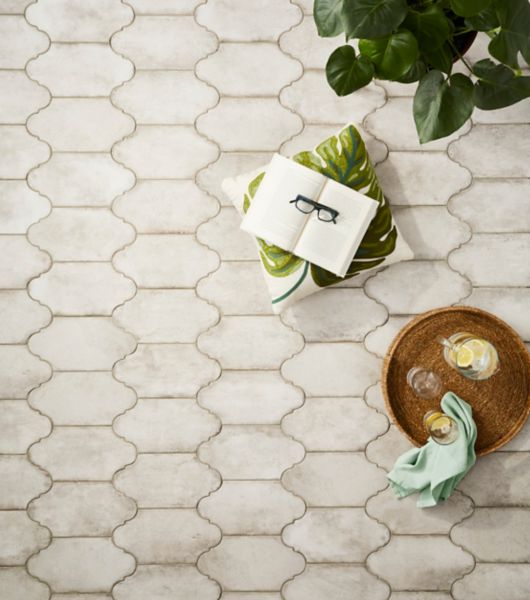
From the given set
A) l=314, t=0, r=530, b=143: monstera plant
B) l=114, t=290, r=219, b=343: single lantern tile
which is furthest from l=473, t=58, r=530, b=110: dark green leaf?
l=114, t=290, r=219, b=343: single lantern tile

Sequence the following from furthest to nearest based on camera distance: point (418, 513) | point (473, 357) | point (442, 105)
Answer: point (418, 513) → point (473, 357) → point (442, 105)

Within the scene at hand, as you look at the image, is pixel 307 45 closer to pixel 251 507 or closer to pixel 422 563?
pixel 251 507

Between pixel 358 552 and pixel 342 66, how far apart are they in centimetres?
97

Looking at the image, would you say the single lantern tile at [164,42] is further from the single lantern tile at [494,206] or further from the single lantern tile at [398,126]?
the single lantern tile at [494,206]

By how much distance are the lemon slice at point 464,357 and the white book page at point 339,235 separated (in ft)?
0.88

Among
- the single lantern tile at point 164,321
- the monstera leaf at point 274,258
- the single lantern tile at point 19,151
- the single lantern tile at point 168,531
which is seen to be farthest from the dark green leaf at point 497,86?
the single lantern tile at point 168,531

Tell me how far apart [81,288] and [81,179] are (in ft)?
0.76

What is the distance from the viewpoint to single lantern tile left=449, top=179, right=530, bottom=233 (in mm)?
1348

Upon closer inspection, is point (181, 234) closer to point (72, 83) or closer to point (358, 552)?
point (72, 83)

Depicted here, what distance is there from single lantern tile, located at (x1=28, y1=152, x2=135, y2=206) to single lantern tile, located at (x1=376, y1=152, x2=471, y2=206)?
0.56 meters

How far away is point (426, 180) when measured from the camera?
4.43 ft

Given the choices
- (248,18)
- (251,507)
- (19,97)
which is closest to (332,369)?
(251,507)

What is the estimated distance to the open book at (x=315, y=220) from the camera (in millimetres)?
1243

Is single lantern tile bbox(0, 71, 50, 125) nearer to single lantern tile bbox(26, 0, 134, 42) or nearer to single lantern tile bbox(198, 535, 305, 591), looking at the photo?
single lantern tile bbox(26, 0, 134, 42)
